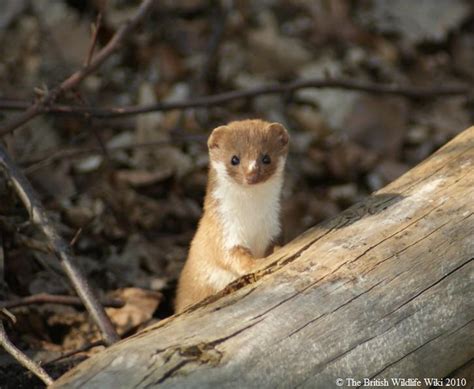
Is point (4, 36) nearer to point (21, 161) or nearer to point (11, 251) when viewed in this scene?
point (21, 161)

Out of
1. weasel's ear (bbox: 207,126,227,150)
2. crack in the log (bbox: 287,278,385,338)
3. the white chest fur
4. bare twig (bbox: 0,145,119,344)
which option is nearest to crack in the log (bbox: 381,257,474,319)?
crack in the log (bbox: 287,278,385,338)

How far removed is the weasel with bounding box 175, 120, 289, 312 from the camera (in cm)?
435

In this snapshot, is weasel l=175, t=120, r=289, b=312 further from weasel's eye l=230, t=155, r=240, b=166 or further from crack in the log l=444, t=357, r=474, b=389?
crack in the log l=444, t=357, r=474, b=389

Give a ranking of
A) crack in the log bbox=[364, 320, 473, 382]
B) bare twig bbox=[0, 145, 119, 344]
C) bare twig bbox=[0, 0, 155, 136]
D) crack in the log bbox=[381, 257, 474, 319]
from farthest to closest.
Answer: bare twig bbox=[0, 0, 155, 136]
bare twig bbox=[0, 145, 119, 344]
crack in the log bbox=[381, 257, 474, 319]
crack in the log bbox=[364, 320, 473, 382]

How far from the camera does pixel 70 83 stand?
482 centimetres

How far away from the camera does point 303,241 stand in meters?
3.74

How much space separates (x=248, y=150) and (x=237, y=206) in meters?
0.34

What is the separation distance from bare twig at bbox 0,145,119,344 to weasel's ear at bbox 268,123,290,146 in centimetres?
129

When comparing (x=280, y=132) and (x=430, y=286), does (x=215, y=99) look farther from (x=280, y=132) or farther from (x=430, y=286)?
(x=430, y=286)

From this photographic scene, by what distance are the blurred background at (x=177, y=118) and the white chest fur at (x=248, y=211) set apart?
79cm

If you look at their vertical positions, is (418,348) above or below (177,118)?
below

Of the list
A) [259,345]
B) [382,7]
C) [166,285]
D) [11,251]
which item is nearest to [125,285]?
[166,285]

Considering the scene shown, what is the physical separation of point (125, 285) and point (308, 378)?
7.74 feet

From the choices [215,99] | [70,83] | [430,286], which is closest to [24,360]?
[430,286]
